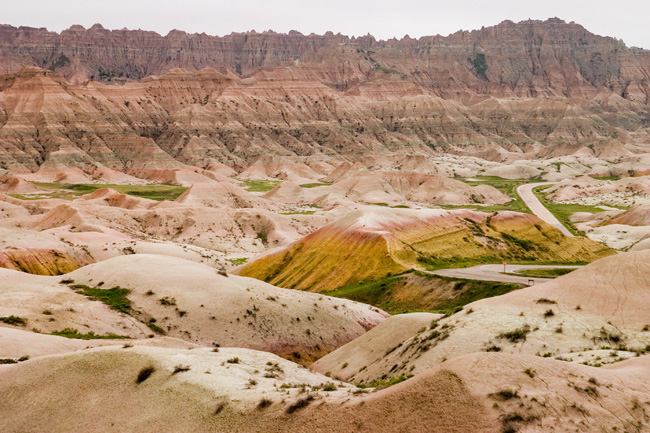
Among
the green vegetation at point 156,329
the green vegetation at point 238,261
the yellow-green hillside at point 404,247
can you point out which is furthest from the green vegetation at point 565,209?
the green vegetation at point 156,329

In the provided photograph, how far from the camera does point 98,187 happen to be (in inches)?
7466

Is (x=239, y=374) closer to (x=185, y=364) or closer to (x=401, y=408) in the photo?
(x=185, y=364)

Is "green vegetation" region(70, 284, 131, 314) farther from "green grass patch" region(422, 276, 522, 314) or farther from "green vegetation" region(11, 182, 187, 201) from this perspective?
"green vegetation" region(11, 182, 187, 201)

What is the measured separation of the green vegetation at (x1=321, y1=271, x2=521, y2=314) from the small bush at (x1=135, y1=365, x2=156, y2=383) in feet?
82.4

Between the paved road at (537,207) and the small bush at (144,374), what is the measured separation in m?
93.8

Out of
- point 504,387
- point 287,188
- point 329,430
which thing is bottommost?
point 287,188

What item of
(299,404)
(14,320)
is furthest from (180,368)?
(14,320)

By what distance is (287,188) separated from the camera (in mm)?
177500

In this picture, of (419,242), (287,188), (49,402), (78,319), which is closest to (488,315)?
(49,402)

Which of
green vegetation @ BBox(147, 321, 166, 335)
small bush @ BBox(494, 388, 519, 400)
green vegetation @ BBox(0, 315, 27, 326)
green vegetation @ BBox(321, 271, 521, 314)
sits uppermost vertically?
small bush @ BBox(494, 388, 519, 400)

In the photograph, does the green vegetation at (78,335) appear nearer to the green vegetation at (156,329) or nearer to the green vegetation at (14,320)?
the green vegetation at (14,320)

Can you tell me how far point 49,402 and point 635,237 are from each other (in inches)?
3700

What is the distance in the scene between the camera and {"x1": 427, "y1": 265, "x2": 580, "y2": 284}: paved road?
54.2 meters

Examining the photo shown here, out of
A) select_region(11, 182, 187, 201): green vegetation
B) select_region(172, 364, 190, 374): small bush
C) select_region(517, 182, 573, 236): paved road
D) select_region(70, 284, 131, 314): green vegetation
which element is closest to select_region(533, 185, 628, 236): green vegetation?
select_region(517, 182, 573, 236): paved road
